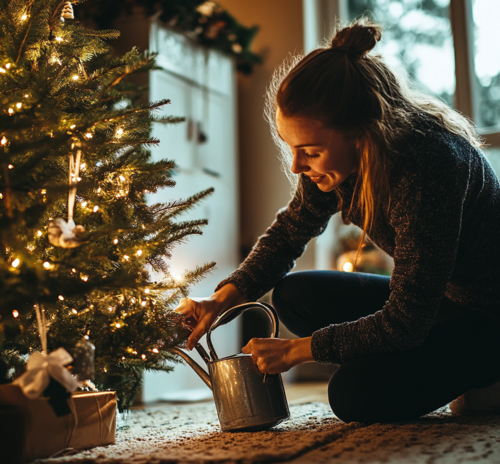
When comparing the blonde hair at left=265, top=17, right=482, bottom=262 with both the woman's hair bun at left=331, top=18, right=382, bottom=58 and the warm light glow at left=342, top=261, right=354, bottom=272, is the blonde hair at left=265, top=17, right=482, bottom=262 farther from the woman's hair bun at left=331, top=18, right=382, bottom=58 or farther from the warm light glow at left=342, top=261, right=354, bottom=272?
the warm light glow at left=342, top=261, right=354, bottom=272

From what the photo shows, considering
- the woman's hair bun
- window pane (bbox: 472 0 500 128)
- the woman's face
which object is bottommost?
the woman's face

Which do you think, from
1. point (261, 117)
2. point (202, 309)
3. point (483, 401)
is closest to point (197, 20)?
point (261, 117)

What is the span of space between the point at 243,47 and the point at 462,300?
1.79m

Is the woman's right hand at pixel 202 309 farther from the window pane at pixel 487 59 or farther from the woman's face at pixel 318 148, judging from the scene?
the window pane at pixel 487 59

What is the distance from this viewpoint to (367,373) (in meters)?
0.92

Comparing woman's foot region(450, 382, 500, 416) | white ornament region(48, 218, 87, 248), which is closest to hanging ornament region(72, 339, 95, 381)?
white ornament region(48, 218, 87, 248)

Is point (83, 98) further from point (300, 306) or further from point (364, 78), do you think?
point (300, 306)

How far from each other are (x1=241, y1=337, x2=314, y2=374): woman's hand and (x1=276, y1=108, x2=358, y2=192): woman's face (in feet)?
0.97

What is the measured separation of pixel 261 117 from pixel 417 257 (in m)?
1.91

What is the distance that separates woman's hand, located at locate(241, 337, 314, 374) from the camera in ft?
2.83

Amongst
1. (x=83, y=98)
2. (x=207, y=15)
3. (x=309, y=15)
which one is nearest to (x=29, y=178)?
(x=83, y=98)

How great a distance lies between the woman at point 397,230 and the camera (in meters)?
0.85

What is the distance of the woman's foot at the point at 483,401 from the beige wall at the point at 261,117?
62.9 inches

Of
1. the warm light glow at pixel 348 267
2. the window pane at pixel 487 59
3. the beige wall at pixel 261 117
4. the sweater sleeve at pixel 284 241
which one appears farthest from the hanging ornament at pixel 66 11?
the window pane at pixel 487 59
